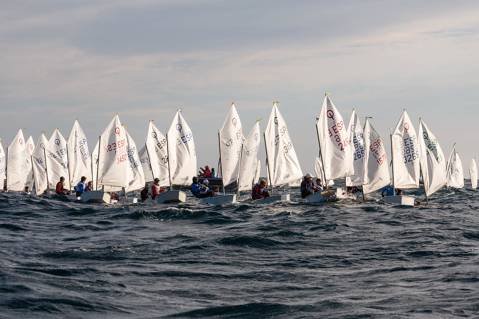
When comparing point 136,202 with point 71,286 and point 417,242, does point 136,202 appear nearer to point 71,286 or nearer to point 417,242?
point 417,242

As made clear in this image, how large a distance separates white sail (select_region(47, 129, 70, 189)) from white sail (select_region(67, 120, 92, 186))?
33.9 inches

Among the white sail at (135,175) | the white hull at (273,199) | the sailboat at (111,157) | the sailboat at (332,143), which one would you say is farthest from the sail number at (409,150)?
the white sail at (135,175)

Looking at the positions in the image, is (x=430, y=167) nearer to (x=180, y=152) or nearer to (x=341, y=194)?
(x=341, y=194)

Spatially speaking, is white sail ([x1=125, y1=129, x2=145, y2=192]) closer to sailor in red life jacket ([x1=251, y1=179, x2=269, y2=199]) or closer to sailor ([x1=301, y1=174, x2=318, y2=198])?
sailor in red life jacket ([x1=251, y1=179, x2=269, y2=199])

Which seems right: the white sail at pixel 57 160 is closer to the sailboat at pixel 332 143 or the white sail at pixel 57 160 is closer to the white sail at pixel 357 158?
the white sail at pixel 357 158

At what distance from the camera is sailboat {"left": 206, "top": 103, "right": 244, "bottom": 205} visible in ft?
171

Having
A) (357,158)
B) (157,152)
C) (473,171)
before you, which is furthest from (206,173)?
(473,171)

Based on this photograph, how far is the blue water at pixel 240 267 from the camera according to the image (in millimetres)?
14703

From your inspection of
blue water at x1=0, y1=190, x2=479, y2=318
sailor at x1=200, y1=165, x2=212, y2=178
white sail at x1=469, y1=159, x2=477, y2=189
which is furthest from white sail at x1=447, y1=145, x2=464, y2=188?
blue water at x1=0, y1=190, x2=479, y2=318

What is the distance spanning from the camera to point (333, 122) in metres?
49.0

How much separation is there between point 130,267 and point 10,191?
61.7 m

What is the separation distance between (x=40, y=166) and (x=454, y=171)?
47.2 m

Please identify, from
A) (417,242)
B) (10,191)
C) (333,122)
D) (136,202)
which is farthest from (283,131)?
(10,191)

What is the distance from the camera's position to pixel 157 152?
66375 mm
